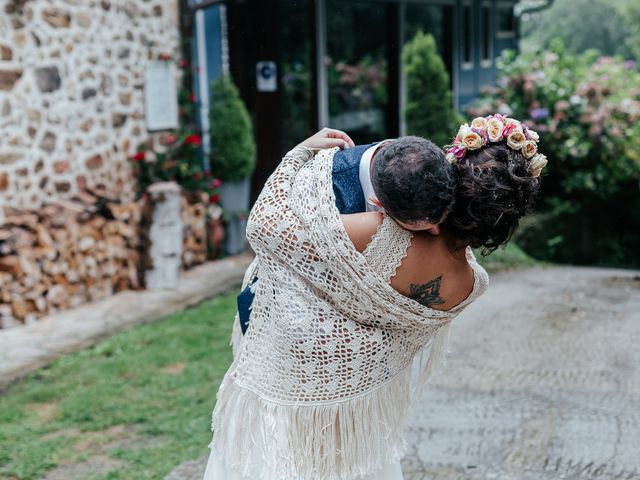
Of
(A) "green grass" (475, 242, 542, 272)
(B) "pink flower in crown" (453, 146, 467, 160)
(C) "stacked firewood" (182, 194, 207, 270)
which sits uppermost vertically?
(B) "pink flower in crown" (453, 146, 467, 160)

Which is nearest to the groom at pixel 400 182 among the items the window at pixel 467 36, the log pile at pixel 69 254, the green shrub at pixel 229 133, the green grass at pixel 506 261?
the log pile at pixel 69 254

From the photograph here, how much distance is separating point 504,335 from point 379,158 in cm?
372

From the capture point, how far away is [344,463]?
6.91ft

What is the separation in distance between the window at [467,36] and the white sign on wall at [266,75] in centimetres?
536

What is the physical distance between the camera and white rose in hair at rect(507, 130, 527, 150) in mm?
1843

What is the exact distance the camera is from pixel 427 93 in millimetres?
9023

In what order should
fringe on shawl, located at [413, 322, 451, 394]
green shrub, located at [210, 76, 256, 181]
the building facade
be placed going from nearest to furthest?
fringe on shawl, located at [413, 322, 451, 394] → green shrub, located at [210, 76, 256, 181] → the building facade

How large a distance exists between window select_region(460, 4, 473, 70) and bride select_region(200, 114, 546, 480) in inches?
443

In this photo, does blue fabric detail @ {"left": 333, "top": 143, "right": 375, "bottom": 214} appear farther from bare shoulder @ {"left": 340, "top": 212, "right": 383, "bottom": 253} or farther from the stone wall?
the stone wall

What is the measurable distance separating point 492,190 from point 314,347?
579 millimetres

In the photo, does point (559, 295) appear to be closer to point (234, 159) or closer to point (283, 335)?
point (234, 159)

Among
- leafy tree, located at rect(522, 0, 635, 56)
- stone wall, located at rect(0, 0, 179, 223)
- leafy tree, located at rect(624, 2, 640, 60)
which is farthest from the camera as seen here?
leafy tree, located at rect(522, 0, 635, 56)

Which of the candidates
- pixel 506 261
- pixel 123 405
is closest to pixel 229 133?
pixel 506 261

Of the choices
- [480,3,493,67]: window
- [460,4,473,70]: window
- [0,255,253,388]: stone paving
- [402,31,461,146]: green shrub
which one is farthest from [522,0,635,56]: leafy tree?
[0,255,253,388]: stone paving
